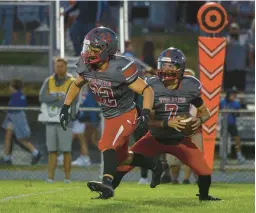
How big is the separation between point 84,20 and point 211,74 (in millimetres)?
3697

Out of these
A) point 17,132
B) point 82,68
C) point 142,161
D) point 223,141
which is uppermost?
point 82,68

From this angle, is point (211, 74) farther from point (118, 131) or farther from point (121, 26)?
point (118, 131)

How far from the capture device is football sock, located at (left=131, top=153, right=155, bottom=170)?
32.6 feet

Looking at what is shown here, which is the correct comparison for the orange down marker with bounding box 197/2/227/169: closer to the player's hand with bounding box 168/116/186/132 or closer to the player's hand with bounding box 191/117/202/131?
the player's hand with bounding box 191/117/202/131

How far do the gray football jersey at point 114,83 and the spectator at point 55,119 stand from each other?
4.27 metres

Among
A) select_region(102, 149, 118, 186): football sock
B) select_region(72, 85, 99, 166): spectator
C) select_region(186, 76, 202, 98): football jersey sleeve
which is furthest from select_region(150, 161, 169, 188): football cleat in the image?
select_region(72, 85, 99, 166): spectator

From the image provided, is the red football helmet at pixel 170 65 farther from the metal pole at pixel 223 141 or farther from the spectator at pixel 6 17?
the spectator at pixel 6 17

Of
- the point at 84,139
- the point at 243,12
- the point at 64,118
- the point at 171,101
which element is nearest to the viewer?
the point at 64,118

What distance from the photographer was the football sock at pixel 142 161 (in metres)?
9.92

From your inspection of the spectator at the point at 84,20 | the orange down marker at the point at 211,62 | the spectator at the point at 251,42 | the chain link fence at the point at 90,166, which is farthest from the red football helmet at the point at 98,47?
the spectator at the point at 251,42

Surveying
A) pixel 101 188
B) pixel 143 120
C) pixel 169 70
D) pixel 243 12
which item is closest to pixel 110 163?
pixel 101 188

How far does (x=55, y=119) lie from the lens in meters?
13.9

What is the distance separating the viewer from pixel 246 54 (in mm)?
18422

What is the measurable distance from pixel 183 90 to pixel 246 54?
8.39 m
